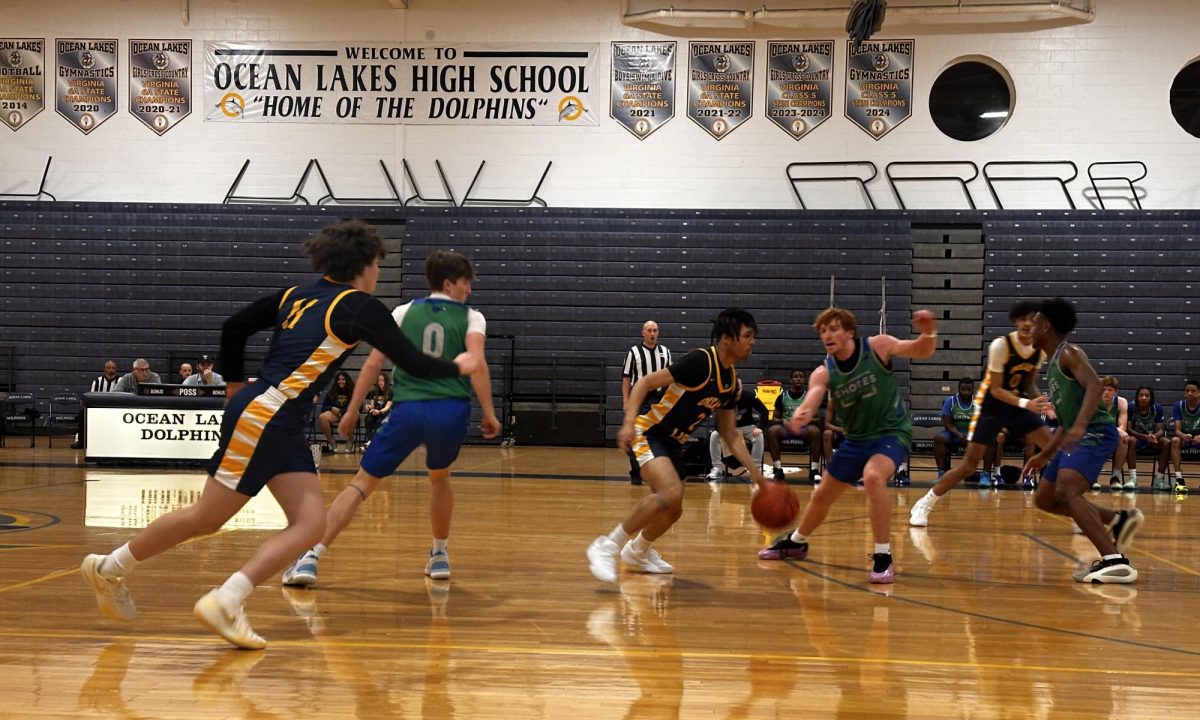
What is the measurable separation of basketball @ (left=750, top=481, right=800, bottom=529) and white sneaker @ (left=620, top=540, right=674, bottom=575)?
1.85ft

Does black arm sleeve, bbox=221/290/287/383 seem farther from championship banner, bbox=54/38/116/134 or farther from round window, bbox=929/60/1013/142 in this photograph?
championship banner, bbox=54/38/116/134

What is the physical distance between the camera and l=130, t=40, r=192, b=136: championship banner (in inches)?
661

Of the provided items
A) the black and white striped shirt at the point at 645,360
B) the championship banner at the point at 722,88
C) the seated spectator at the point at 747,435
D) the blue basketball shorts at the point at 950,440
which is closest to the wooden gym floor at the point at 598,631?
the black and white striped shirt at the point at 645,360

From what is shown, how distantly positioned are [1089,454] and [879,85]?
36.2 ft

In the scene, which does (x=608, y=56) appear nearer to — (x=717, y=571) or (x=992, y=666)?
(x=717, y=571)

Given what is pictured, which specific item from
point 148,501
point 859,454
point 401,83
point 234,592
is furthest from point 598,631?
point 401,83

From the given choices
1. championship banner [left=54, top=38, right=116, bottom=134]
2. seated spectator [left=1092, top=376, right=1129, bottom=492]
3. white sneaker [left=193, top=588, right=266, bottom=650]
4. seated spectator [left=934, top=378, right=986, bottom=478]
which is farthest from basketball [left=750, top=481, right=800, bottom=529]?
championship banner [left=54, top=38, right=116, bottom=134]

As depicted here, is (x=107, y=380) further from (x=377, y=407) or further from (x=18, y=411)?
(x=377, y=407)

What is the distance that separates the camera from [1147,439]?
12.2 m

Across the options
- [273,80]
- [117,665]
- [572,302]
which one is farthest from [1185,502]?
[273,80]

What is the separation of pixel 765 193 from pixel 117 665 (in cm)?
1378

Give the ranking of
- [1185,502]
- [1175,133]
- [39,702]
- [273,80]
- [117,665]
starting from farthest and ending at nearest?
1. [273,80]
2. [1175,133]
3. [1185,502]
4. [117,665]
5. [39,702]

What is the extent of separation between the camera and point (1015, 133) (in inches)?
627

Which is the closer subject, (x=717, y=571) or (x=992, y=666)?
(x=992, y=666)
